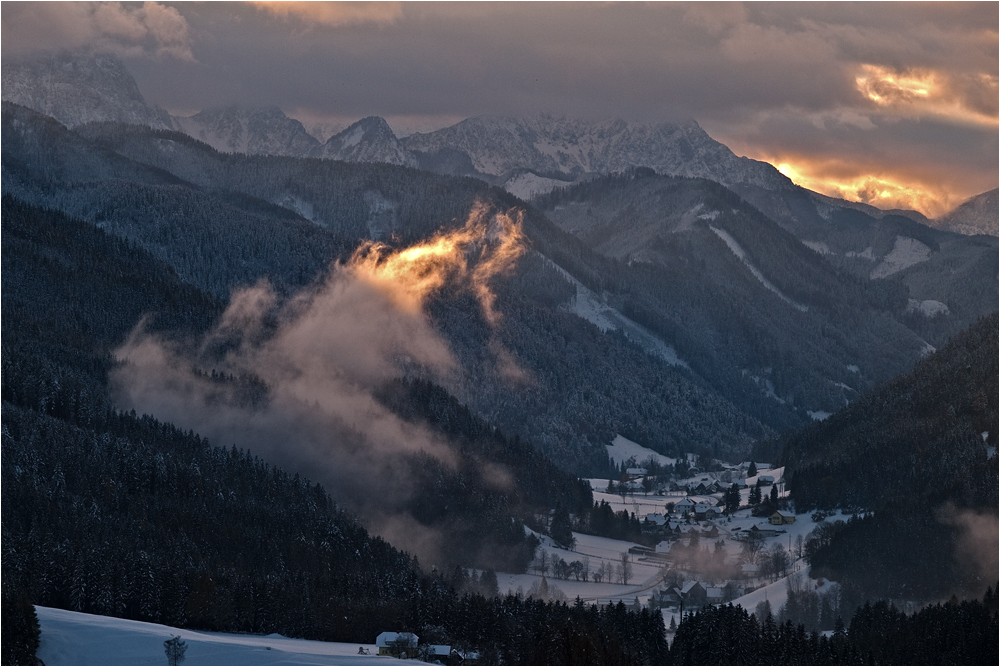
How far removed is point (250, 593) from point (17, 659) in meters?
43.3

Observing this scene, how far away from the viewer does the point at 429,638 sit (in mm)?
186750

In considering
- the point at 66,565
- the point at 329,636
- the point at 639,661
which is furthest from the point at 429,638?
the point at 66,565

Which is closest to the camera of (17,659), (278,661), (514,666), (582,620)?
(17,659)

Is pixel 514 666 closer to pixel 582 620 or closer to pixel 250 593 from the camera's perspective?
pixel 582 620

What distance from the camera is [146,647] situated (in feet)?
527

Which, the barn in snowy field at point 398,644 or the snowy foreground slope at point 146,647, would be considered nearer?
the snowy foreground slope at point 146,647

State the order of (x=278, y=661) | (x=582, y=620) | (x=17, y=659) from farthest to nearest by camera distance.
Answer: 1. (x=582, y=620)
2. (x=278, y=661)
3. (x=17, y=659)

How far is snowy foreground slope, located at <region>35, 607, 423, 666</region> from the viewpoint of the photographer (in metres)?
157

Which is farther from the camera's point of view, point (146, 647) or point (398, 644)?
point (398, 644)

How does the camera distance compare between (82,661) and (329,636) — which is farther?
(329,636)

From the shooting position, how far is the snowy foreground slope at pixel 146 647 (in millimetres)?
157250

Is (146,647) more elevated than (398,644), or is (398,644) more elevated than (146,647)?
(398,644)

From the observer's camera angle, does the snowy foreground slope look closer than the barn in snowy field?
Yes

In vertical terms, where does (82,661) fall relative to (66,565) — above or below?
below
